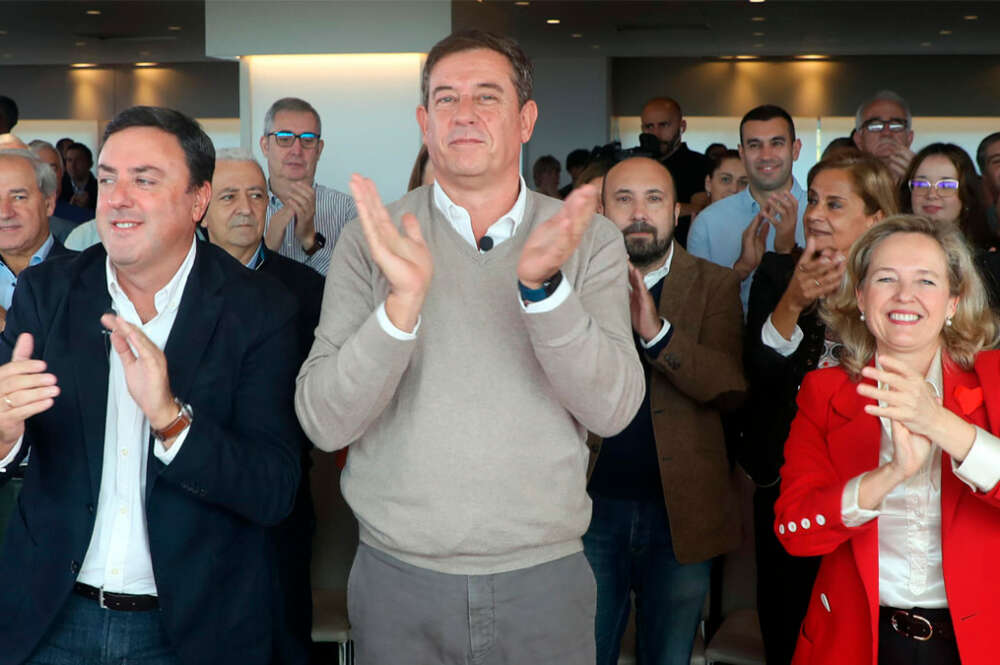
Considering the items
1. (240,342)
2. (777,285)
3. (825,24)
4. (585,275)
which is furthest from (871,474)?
Answer: (825,24)

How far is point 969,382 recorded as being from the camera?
2.26 m

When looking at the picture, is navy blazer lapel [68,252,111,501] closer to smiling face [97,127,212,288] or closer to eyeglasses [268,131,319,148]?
smiling face [97,127,212,288]

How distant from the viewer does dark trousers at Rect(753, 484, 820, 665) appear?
2.87 m

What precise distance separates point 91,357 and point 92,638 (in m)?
0.54

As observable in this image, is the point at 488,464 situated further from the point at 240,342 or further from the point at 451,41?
the point at 451,41

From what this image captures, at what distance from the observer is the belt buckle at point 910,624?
2150 mm

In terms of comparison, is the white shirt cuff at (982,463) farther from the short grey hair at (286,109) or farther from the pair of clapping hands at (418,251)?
the short grey hair at (286,109)

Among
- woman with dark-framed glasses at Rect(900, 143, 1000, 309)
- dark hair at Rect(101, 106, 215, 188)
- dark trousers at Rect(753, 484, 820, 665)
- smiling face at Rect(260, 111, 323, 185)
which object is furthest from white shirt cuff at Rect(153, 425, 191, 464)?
smiling face at Rect(260, 111, 323, 185)

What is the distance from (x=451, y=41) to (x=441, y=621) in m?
1.10

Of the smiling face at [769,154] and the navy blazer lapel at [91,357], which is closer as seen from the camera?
the navy blazer lapel at [91,357]

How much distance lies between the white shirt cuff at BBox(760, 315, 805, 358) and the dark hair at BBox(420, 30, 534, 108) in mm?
1042

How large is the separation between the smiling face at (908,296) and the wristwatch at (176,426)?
139 centimetres

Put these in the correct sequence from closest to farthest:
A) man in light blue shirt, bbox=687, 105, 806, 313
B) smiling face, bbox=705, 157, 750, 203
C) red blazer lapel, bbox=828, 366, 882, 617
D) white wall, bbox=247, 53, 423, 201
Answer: red blazer lapel, bbox=828, 366, 882, 617, man in light blue shirt, bbox=687, 105, 806, 313, smiling face, bbox=705, 157, 750, 203, white wall, bbox=247, 53, 423, 201

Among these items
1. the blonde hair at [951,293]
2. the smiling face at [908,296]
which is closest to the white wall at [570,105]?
the blonde hair at [951,293]
